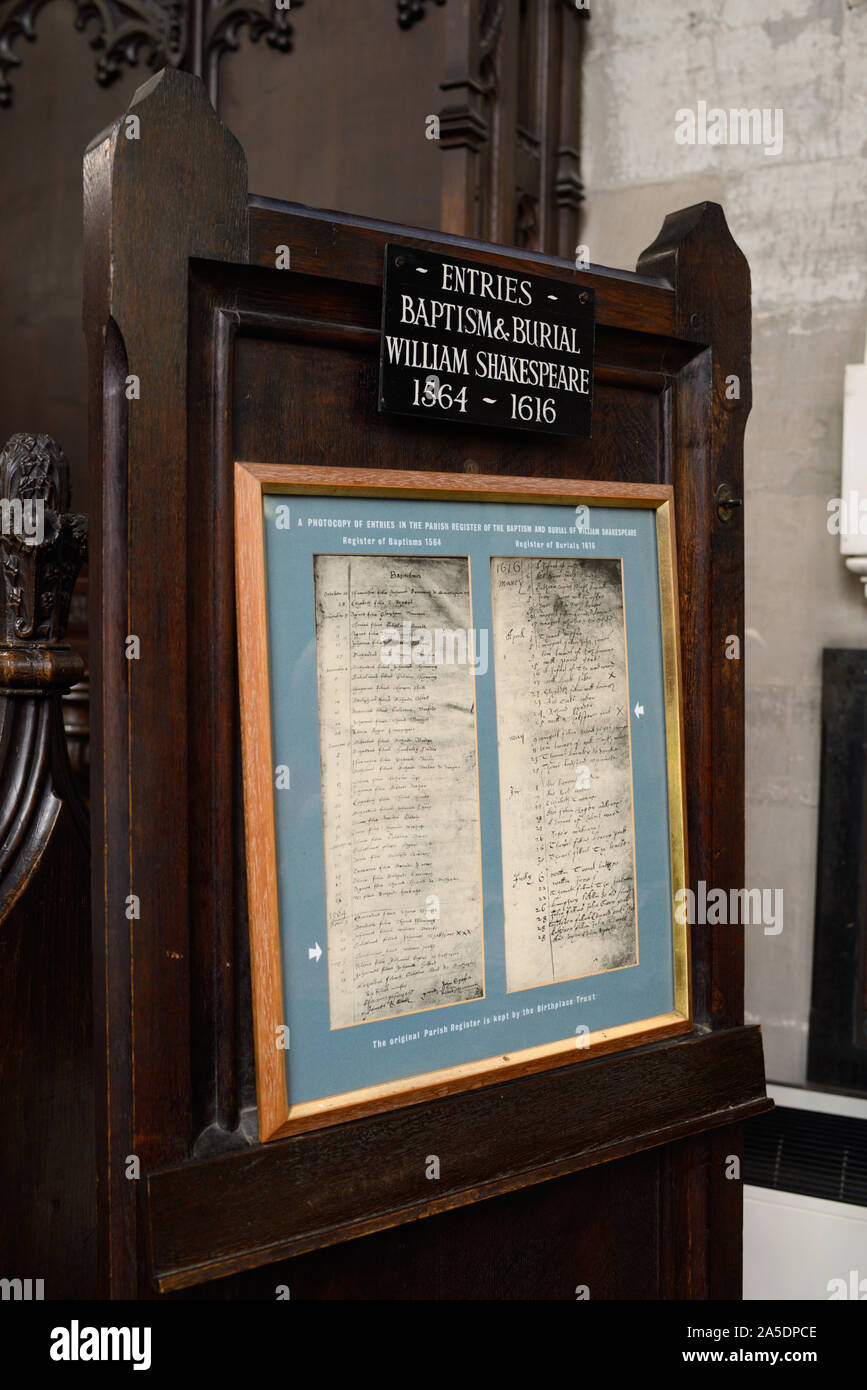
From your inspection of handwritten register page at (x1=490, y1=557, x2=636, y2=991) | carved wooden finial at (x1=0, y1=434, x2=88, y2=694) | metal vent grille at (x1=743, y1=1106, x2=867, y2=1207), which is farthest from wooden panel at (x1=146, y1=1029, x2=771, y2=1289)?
metal vent grille at (x1=743, y1=1106, x2=867, y2=1207)

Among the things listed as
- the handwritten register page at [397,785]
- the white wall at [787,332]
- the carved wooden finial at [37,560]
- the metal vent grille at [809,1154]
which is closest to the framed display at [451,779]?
the handwritten register page at [397,785]

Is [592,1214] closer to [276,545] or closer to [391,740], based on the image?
[391,740]

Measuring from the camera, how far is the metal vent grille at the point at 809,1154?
180 cm

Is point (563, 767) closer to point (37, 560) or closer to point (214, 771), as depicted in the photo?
point (214, 771)

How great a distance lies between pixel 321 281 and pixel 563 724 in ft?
1.43

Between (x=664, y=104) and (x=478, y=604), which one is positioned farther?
(x=664, y=104)

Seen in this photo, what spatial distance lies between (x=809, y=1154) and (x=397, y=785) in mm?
1340

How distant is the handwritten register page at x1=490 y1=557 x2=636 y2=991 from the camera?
3.36 feet

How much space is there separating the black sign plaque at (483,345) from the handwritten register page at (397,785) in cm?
14

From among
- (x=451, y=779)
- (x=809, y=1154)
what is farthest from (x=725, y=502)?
(x=809, y=1154)

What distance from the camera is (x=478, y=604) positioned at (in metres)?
1.00

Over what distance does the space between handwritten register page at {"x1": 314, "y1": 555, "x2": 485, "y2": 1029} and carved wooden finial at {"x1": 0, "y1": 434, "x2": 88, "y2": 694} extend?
0.31 metres
